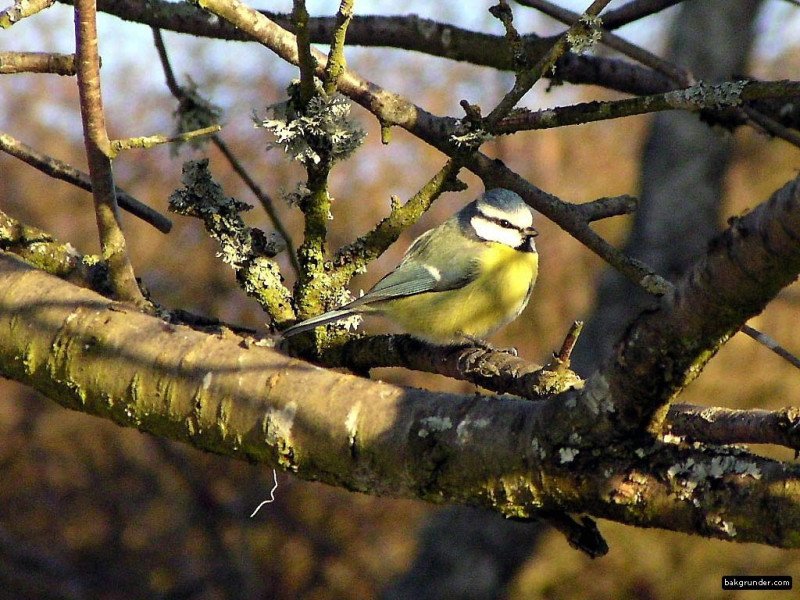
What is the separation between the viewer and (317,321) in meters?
2.53

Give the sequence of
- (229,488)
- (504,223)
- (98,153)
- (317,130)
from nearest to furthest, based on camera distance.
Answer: (98,153), (317,130), (504,223), (229,488)

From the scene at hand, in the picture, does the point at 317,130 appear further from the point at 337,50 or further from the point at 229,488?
the point at 229,488

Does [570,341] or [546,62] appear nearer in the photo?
[570,341]

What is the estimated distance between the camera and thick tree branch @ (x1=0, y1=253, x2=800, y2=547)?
1.45 meters

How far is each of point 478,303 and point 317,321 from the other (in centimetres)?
124

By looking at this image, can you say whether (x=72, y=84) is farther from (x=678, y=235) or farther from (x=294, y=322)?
(x=294, y=322)

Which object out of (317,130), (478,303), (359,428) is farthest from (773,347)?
(478,303)

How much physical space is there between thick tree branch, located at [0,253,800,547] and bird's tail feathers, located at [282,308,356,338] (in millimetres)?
557

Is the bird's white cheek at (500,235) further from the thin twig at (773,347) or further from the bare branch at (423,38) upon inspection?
the thin twig at (773,347)

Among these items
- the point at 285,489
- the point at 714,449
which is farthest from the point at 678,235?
the point at 714,449

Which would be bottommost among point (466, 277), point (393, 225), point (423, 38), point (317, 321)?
point (317, 321)

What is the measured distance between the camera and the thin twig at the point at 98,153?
6.39 ft

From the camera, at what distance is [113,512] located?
792 centimetres

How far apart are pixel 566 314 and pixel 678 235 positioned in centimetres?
150
